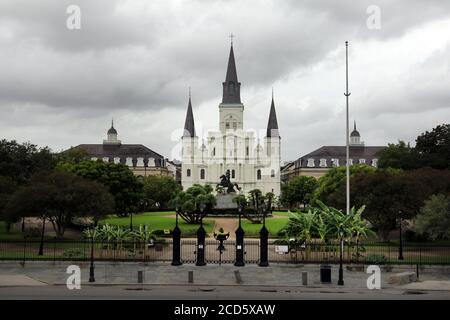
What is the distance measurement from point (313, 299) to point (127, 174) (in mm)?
40983

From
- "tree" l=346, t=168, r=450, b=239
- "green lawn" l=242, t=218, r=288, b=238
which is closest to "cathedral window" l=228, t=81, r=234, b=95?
"green lawn" l=242, t=218, r=288, b=238

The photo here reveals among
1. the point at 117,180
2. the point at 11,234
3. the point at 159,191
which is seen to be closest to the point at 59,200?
the point at 11,234

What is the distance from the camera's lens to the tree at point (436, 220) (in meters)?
28.2

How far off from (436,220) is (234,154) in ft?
322

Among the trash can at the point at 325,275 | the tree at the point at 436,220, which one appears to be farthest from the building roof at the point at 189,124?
the trash can at the point at 325,275

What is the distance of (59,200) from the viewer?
37.5 metres

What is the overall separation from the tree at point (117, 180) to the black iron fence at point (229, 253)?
18.5 m

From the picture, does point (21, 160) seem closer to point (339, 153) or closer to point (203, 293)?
point (203, 293)

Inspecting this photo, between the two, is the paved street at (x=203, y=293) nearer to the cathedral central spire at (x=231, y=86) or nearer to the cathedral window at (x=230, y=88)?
the cathedral central spire at (x=231, y=86)

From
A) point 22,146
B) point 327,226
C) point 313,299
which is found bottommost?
point 313,299

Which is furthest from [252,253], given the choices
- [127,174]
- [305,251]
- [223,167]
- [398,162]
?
[223,167]

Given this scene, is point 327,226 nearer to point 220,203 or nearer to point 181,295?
point 181,295

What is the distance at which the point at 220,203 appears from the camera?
225 feet

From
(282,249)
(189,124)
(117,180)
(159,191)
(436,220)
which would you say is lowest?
(282,249)
